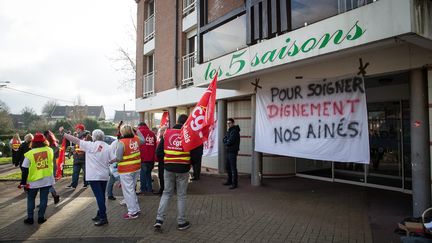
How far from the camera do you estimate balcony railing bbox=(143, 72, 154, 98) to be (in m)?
17.5

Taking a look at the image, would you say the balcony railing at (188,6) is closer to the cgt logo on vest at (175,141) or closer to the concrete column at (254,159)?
the concrete column at (254,159)

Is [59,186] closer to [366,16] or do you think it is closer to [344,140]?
[344,140]

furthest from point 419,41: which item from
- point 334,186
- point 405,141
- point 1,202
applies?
point 1,202

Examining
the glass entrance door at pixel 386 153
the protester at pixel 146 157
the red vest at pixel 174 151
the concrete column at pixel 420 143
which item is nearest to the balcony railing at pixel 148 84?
the protester at pixel 146 157

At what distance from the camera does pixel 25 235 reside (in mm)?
5496

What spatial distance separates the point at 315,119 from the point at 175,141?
3.37 meters

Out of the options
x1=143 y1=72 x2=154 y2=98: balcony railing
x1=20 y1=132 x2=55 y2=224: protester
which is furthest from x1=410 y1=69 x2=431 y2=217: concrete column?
x1=143 y1=72 x2=154 y2=98: balcony railing

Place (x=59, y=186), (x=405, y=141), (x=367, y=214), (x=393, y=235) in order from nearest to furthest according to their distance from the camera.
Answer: (x=393, y=235) → (x=367, y=214) → (x=405, y=141) → (x=59, y=186)

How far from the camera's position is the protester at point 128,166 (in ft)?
20.6

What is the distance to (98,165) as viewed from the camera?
598 centimetres

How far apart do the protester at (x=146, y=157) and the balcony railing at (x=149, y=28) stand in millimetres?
10467

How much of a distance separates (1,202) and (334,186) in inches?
342

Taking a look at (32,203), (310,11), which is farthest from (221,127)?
(32,203)

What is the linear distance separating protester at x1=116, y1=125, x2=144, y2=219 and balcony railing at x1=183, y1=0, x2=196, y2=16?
28.5 feet
